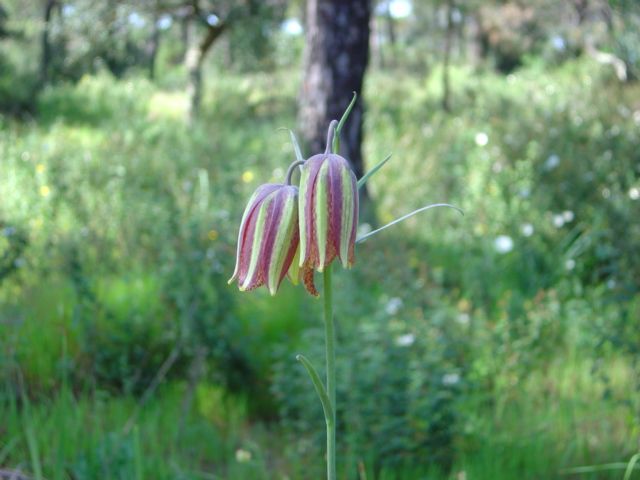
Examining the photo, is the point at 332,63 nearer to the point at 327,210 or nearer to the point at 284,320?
the point at 284,320

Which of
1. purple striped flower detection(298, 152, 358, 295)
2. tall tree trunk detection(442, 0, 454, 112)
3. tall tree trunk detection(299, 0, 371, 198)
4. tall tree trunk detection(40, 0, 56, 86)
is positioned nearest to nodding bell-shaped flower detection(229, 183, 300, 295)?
purple striped flower detection(298, 152, 358, 295)

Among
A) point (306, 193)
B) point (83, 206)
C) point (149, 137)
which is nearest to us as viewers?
point (306, 193)

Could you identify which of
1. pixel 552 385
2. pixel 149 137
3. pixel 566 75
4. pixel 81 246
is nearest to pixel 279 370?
pixel 552 385

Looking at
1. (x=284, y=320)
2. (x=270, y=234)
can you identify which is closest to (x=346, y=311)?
(x=284, y=320)

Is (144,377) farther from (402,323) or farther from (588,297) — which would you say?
(588,297)

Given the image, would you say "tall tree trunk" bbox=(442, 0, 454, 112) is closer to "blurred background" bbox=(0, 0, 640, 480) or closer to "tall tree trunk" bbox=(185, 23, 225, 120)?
"tall tree trunk" bbox=(185, 23, 225, 120)

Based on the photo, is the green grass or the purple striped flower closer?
the purple striped flower
